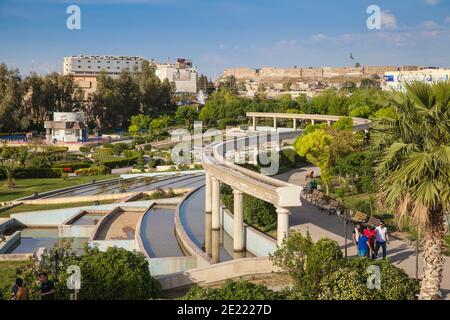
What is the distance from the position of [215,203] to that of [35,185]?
59.0 ft

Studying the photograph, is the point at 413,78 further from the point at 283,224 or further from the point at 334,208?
the point at 334,208

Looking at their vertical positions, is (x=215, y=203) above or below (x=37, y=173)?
above

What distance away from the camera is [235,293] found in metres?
8.61

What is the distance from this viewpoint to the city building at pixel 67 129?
58.0 meters

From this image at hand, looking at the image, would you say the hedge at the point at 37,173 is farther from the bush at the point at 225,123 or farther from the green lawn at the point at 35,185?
the bush at the point at 225,123

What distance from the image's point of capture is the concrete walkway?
13038mm

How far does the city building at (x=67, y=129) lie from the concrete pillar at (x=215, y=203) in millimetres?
40908

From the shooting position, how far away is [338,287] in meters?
9.55

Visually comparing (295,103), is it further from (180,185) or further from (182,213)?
(182,213)

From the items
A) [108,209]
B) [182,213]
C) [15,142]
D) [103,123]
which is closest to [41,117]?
[103,123]

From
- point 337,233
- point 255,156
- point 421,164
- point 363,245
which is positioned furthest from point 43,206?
point 421,164

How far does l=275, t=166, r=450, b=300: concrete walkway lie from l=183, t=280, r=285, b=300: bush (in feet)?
13.2
